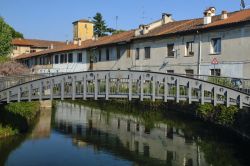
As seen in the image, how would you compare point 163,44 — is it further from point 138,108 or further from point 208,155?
point 208,155

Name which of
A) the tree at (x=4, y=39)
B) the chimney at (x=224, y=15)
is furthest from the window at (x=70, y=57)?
the chimney at (x=224, y=15)

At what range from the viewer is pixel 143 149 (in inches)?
932

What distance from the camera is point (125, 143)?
82.5ft

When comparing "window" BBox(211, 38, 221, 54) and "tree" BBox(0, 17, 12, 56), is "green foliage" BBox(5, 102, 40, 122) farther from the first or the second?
"tree" BBox(0, 17, 12, 56)

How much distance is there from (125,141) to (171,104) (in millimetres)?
12200

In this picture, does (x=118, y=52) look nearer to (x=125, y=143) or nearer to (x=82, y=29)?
(x=125, y=143)

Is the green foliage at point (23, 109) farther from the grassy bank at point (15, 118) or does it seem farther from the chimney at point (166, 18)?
the chimney at point (166, 18)

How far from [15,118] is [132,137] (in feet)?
25.1

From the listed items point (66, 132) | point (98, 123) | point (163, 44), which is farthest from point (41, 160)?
point (163, 44)

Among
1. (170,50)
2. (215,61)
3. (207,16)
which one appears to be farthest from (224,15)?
(170,50)

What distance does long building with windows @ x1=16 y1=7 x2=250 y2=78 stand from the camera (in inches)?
1265

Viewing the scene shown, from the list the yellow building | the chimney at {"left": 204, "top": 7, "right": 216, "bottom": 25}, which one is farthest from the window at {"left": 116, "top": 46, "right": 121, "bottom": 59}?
the yellow building

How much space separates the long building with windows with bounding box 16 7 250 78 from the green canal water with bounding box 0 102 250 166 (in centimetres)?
538

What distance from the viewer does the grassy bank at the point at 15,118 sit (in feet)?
80.8
